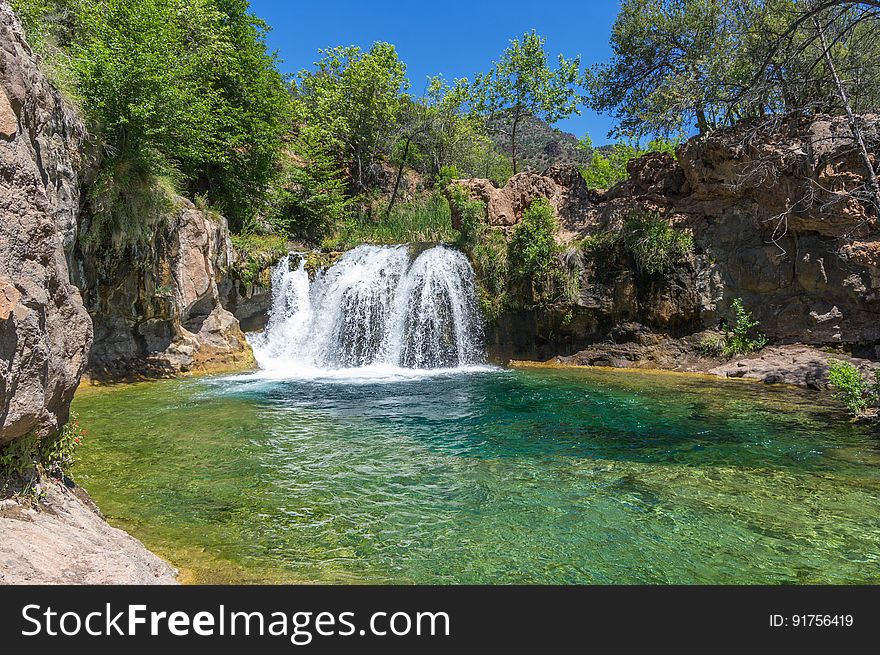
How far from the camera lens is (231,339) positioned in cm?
1485

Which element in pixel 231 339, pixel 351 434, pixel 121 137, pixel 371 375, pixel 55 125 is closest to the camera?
pixel 351 434

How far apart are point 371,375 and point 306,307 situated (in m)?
4.62

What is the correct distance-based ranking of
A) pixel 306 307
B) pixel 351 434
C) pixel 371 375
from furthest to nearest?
pixel 306 307
pixel 371 375
pixel 351 434

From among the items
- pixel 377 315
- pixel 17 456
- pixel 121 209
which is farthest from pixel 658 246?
pixel 17 456

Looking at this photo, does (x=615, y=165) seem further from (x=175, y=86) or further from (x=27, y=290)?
(x=27, y=290)

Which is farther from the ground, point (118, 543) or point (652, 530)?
point (118, 543)

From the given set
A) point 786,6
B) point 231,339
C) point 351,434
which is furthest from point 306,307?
point 786,6

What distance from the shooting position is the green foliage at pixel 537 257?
15.5m

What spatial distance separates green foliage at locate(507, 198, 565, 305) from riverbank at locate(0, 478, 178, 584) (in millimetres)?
13212

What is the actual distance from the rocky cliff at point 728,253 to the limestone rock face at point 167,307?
8260 mm

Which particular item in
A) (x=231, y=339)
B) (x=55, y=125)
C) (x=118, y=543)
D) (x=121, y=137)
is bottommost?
(x=118, y=543)

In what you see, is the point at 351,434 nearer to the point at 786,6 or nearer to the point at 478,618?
the point at 478,618

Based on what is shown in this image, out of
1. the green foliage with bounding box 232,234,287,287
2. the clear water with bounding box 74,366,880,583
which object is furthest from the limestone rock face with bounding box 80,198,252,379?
the clear water with bounding box 74,366,880,583

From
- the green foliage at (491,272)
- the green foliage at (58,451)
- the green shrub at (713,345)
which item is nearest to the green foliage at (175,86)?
the green foliage at (491,272)
